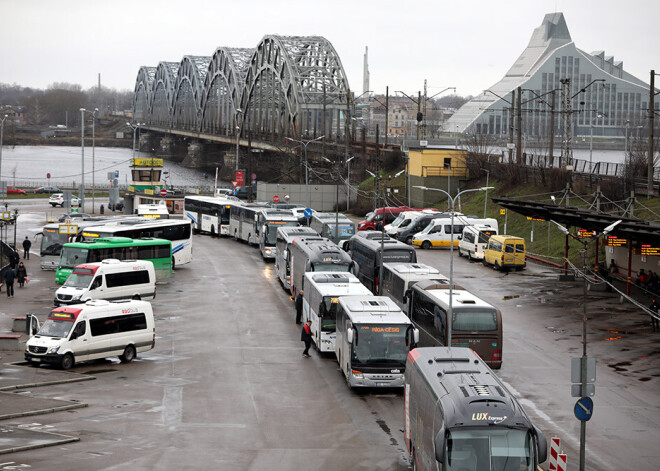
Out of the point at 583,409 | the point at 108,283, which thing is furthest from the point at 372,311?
the point at 108,283

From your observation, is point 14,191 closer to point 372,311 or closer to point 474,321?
point 372,311

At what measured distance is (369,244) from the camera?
45781 mm

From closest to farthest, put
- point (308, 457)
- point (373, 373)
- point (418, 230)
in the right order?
1. point (308, 457)
2. point (373, 373)
3. point (418, 230)

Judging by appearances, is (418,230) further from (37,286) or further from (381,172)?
(381,172)

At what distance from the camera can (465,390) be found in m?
16.8

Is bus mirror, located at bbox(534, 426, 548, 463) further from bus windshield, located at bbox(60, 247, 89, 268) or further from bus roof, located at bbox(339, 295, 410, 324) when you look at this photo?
bus windshield, located at bbox(60, 247, 89, 268)

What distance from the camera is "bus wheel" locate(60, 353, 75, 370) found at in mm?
29578

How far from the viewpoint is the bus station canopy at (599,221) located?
36094 millimetres

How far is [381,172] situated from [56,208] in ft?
126

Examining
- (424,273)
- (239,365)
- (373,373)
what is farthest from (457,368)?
(424,273)

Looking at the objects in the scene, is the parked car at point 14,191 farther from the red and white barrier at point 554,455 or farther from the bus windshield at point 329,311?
the red and white barrier at point 554,455

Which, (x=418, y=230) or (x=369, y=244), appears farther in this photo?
(x=418, y=230)

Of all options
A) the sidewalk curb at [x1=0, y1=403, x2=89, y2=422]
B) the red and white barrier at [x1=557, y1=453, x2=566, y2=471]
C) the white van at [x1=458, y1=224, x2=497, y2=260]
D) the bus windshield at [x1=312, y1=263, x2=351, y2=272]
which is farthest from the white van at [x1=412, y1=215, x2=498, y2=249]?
the red and white barrier at [x1=557, y1=453, x2=566, y2=471]

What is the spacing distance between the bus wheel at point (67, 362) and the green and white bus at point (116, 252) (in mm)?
17255
